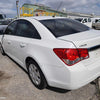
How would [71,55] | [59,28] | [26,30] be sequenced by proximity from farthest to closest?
[26,30] < [59,28] < [71,55]

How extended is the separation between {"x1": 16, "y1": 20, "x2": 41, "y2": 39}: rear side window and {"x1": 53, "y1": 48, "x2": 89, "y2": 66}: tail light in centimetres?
69

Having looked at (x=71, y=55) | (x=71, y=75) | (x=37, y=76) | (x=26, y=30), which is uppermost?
(x=26, y=30)

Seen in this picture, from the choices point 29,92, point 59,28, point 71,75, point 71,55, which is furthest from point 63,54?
point 29,92

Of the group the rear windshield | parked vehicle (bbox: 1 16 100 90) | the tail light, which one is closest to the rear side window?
parked vehicle (bbox: 1 16 100 90)

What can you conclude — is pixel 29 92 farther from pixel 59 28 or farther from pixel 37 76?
pixel 59 28

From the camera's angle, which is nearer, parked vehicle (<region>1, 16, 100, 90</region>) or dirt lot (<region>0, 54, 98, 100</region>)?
parked vehicle (<region>1, 16, 100, 90</region>)

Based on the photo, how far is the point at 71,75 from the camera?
1695 millimetres

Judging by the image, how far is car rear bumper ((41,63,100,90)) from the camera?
66.8 inches

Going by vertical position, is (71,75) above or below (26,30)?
below

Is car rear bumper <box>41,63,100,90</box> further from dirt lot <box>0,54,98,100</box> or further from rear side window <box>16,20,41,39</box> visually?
rear side window <box>16,20,41,39</box>

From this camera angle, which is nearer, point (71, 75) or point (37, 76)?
point (71, 75)

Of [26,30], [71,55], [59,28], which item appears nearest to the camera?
[71,55]

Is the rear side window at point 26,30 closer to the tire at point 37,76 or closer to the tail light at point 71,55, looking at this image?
the tire at point 37,76

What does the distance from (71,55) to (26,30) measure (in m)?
1.40
